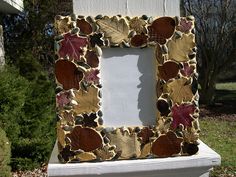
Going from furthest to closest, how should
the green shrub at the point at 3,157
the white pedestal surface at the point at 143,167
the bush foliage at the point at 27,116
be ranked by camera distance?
the bush foliage at the point at 27,116, the green shrub at the point at 3,157, the white pedestal surface at the point at 143,167

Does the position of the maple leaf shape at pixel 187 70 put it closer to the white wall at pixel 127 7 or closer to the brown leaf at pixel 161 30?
the brown leaf at pixel 161 30

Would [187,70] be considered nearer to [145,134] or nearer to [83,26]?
[145,134]

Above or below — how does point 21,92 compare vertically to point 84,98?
below

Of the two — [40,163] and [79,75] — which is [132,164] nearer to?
[79,75]

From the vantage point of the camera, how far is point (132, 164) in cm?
179

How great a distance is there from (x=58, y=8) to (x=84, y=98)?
35.8ft

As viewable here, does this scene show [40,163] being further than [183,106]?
Yes

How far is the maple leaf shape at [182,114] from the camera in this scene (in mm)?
1845

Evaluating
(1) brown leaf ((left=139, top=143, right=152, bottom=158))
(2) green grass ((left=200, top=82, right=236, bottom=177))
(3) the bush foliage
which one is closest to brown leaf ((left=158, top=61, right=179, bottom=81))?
(1) brown leaf ((left=139, top=143, right=152, bottom=158))

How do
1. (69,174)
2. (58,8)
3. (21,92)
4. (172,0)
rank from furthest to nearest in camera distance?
(58,8) < (21,92) < (172,0) < (69,174)

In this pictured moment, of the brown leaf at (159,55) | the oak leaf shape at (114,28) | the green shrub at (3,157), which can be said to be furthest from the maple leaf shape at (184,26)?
the green shrub at (3,157)

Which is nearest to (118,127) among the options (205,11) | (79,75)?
(79,75)

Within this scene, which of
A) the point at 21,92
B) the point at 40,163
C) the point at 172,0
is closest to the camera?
the point at 172,0

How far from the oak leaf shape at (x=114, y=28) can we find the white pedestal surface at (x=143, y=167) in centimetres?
53
